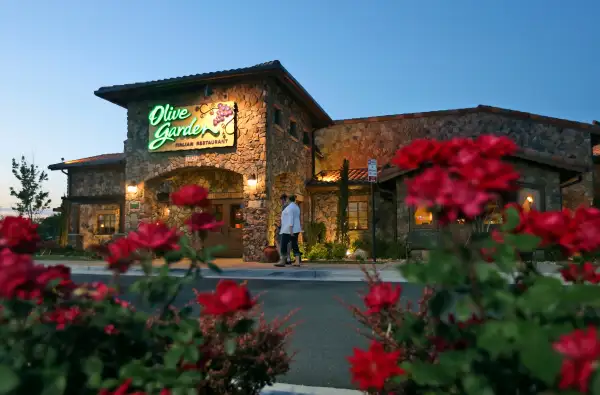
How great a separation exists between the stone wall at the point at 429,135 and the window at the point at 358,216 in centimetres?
Answer: 290

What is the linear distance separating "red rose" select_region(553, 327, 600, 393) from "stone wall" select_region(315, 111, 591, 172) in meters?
17.6

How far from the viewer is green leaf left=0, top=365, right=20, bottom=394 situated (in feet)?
3.15

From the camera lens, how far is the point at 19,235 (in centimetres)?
165

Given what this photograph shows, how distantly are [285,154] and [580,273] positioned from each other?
13609 millimetres

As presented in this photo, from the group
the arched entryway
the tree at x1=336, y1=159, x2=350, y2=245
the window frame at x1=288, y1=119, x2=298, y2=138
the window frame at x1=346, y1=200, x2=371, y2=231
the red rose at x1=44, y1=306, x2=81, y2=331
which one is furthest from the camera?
the window frame at x1=346, y1=200, x2=371, y2=231

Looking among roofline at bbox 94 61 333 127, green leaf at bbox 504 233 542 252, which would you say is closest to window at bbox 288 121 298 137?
roofline at bbox 94 61 333 127

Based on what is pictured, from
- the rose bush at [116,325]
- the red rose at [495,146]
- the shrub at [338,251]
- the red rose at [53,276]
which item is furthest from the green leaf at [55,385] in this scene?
the shrub at [338,251]

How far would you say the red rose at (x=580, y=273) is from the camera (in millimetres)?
1489

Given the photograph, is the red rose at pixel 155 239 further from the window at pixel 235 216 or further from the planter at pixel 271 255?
the window at pixel 235 216

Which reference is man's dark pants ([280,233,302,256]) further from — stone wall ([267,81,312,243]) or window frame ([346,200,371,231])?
window frame ([346,200,371,231])

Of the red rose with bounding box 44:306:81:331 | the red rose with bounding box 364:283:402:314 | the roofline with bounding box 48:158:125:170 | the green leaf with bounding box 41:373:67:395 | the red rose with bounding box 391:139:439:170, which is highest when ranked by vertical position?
the roofline with bounding box 48:158:125:170

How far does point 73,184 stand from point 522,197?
18609mm

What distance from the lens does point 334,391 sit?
2502mm

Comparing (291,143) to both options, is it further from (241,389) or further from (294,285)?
(241,389)
